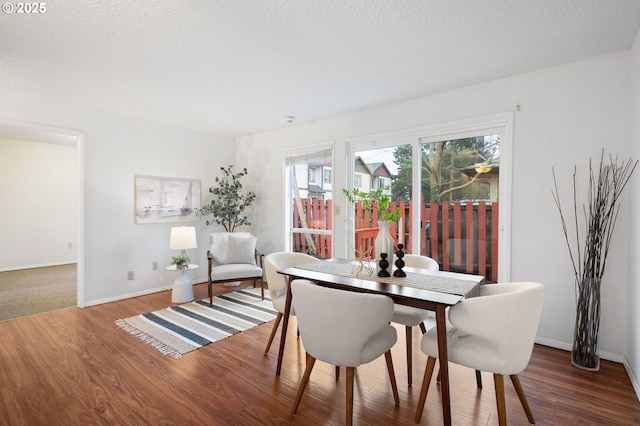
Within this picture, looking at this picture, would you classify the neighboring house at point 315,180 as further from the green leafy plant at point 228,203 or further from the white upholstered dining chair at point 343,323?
the white upholstered dining chair at point 343,323

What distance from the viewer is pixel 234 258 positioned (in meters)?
4.45

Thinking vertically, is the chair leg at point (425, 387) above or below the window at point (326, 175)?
below

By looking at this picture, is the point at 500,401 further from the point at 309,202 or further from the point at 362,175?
the point at 309,202

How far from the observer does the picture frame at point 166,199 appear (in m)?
4.45

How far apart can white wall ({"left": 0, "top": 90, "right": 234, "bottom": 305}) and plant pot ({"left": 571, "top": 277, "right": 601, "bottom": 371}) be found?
483cm

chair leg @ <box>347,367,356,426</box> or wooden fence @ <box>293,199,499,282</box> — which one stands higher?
wooden fence @ <box>293,199,499,282</box>

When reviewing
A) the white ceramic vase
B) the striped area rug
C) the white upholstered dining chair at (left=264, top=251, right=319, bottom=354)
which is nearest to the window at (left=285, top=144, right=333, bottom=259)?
the striped area rug

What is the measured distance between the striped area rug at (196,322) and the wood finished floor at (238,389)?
0.14 metres

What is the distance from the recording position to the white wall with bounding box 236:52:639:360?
8.36ft

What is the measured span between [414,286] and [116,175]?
13.4 ft

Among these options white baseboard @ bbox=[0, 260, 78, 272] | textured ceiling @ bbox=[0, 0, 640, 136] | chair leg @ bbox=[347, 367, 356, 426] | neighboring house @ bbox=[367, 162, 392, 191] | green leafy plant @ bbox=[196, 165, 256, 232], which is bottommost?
white baseboard @ bbox=[0, 260, 78, 272]

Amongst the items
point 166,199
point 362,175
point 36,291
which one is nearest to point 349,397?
point 362,175

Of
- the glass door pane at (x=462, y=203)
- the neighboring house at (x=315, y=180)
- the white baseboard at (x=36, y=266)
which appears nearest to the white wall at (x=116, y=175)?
the neighboring house at (x=315, y=180)

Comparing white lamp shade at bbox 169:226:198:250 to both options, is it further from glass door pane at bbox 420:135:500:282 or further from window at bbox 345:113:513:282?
glass door pane at bbox 420:135:500:282
